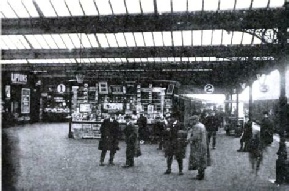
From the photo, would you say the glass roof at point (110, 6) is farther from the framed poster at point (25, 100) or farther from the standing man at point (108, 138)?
the framed poster at point (25, 100)

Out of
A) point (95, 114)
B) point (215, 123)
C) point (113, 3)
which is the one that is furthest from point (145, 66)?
point (113, 3)

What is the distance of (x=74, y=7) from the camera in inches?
521

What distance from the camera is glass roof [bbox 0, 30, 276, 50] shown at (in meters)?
17.5

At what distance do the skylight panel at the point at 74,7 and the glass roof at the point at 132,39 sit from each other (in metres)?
4.22

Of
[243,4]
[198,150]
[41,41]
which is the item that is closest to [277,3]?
[243,4]

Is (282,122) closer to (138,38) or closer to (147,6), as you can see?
(147,6)

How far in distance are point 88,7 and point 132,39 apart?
5.75 meters

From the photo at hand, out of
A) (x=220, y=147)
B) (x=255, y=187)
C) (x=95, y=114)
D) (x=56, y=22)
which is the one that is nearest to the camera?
(x=255, y=187)

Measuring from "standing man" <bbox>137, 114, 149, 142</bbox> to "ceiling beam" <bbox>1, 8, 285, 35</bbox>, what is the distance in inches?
225

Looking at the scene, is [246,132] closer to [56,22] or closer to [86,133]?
[56,22]

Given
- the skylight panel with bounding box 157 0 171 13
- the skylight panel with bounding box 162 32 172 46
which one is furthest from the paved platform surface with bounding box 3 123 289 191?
the skylight panel with bounding box 162 32 172 46

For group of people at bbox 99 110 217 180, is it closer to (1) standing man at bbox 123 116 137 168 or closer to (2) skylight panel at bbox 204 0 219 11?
(1) standing man at bbox 123 116 137 168

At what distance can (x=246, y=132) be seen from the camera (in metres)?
12.7

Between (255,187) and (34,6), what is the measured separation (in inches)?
356
